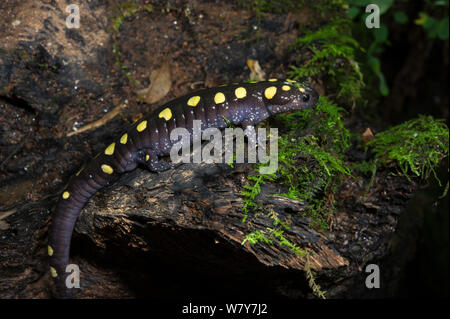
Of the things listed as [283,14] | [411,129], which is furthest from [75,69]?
[411,129]

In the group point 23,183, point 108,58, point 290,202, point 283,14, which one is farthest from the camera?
point 283,14

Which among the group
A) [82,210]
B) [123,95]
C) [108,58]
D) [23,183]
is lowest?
[82,210]

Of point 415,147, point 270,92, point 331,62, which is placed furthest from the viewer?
point 331,62

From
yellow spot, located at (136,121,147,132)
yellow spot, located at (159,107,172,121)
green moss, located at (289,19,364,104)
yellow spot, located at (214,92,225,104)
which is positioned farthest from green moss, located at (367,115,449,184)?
yellow spot, located at (136,121,147,132)

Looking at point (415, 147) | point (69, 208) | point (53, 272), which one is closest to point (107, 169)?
point (69, 208)

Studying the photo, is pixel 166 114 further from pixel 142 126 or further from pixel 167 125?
pixel 142 126

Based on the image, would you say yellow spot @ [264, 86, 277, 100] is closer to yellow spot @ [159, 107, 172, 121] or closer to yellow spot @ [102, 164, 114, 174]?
yellow spot @ [159, 107, 172, 121]

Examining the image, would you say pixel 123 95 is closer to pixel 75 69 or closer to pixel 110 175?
pixel 75 69
